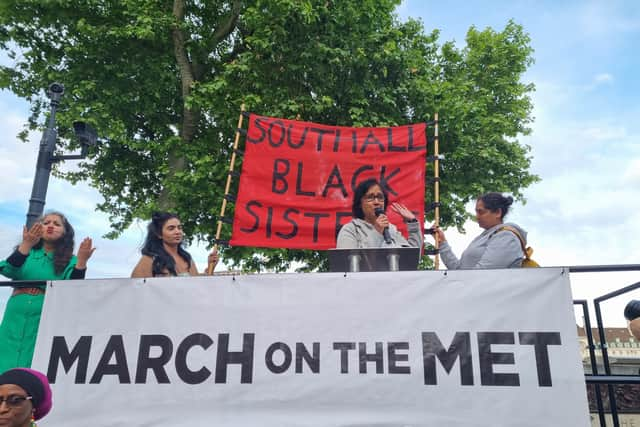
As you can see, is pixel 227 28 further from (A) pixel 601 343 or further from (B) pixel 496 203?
(A) pixel 601 343

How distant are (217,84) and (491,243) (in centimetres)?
855

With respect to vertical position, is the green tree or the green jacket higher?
the green tree

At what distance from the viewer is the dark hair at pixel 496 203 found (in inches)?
165

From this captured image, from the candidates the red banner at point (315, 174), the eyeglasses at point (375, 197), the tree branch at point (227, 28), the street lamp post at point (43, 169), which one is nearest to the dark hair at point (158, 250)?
the red banner at point (315, 174)

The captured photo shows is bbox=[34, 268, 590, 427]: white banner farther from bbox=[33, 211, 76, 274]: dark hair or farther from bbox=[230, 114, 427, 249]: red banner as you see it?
bbox=[230, 114, 427, 249]: red banner

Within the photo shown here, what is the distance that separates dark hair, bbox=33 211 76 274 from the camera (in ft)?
13.4

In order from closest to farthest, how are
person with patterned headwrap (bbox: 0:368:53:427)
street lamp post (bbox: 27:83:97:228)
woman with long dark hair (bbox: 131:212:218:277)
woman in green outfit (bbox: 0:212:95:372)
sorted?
person with patterned headwrap (bbox: 0:368:53:427), woman in green outfit (bbox: 0:212:95:372), woman with long dark hair (bbox: 131:212:218:277), street lamp post (bbox: 27:83:97:228)

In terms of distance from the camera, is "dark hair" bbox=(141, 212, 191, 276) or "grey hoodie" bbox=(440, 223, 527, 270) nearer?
"grey hoodie" bbox=(440, 223, 527, 270)

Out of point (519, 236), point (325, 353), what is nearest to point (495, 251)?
point (519, 236)

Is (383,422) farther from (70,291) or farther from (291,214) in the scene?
(291,214)

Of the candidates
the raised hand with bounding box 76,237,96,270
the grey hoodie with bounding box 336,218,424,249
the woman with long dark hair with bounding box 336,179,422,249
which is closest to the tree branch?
the woman with long dark hair with bounding box 336,179,422,249

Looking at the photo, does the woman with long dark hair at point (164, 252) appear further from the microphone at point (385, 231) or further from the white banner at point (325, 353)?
the microphone at point (385, 231)

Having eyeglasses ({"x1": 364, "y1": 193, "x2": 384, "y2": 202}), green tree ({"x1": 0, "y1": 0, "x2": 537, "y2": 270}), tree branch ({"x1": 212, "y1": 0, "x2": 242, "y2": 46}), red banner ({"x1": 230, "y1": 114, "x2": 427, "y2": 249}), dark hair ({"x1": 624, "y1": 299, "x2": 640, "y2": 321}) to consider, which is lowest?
dark hair ({"x1": 624, "y1": 299, "x2": 640, "y2": 321})

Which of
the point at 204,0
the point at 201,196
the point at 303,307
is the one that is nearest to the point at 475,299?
the point at 303,307
